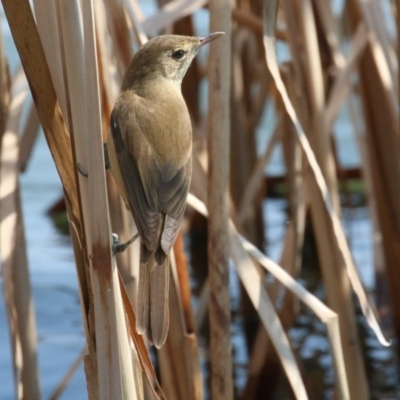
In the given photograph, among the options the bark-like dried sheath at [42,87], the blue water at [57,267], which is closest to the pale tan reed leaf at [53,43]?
the bark-like dried sheath at [42,87]

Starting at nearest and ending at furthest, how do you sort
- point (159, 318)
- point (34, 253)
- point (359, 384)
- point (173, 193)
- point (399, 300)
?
point (159, 318), point (173, 193), point (359, 384), point (399, 300), point (34, 253)

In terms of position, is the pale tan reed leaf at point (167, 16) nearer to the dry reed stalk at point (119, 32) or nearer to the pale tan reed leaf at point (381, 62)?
the dry reed stalk at point (119, 32)

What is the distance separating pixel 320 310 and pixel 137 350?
23.5 inches

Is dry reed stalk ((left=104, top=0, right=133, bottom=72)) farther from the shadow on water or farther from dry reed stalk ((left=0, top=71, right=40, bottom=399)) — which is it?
the shadow on water

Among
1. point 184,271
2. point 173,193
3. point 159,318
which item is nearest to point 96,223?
point 159,318

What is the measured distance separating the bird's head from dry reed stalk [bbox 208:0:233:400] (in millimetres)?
51

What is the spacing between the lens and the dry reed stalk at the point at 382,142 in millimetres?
2945

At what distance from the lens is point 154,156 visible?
2.03 m

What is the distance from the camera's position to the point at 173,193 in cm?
193

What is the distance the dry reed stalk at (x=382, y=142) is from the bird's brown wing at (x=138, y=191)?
1154 mm

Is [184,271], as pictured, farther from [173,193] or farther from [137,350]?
[137,350]

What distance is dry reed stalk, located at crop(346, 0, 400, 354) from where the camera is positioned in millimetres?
2945

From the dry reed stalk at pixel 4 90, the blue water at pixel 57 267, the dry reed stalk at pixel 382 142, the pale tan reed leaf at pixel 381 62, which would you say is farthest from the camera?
the blue water at pixel 57 267

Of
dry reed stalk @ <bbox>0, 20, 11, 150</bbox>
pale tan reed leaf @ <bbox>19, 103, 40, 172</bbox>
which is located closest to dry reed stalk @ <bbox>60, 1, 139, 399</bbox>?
dry reed stalk @ <bbox>0, 20, 11, 150</bbox>
